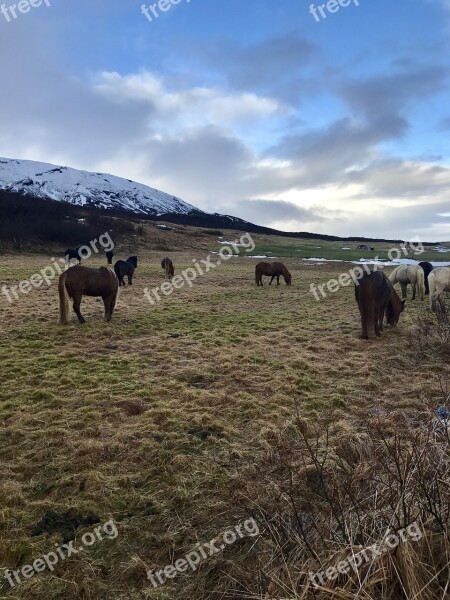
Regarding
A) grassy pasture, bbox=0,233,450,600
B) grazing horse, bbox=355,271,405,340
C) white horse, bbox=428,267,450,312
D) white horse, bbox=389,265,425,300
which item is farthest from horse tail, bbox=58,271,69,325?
white horse, bbox=389,265,425,300

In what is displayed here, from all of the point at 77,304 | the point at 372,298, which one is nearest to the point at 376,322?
the point at 372,298

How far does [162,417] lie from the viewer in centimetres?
527

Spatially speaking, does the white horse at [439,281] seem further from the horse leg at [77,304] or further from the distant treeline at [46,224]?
the distant treeline at [46,224]

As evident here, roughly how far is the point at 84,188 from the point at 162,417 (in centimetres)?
13540

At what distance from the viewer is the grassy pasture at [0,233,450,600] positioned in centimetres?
284

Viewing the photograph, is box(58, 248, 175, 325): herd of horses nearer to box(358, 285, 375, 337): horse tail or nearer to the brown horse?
the brown horse

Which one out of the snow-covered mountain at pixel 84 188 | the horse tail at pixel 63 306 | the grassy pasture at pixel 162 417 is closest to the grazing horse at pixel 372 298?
the grassy pasture at pixel 162 417

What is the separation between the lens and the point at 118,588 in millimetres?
2609

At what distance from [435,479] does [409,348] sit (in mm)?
7225

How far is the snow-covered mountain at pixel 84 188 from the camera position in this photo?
113 m

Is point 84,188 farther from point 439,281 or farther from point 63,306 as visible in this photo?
point 439,281

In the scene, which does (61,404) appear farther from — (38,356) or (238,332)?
(238,332)

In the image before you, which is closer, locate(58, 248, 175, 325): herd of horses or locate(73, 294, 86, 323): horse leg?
locate(58, 248, 175, 325): herd of horses

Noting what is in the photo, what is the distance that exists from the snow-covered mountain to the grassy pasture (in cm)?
10210
